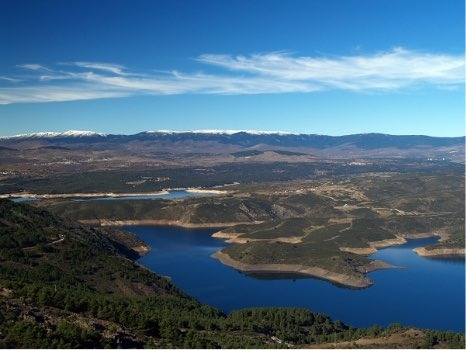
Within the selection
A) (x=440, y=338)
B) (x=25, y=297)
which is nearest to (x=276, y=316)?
(x=440, y=338)

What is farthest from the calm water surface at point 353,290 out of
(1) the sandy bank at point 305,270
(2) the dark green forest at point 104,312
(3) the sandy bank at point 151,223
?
(3) the sandy bank at point 151,223

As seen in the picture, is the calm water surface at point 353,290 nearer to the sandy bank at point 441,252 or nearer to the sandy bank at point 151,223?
the sandy bank at point 441,252

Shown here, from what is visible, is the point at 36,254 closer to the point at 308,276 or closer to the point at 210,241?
the point at 308,276

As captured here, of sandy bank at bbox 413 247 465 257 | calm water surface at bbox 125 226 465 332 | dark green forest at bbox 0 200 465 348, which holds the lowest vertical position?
calm water surface at bbox 125 226 465 332

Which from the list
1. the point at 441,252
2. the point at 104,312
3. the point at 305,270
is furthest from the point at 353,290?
the point at 104,312

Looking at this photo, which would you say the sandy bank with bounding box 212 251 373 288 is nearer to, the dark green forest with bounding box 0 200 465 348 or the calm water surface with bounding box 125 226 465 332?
the calm water surface with bounding box 125 226 465 332

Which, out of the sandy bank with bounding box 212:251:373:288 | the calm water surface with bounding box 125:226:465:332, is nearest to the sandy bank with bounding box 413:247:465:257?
the calm water surface with bounding box 125:226:465:332

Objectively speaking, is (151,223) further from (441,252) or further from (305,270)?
(441,252)
